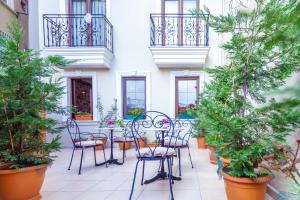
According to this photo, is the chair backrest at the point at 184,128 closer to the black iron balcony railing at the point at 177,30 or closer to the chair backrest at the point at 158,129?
the chair backrest at the point at 158,129

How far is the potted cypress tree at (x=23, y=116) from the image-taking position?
2234mm

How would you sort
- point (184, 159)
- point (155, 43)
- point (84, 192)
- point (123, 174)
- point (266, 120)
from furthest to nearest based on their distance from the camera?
point (155, 43), point (184, 159), point (123, 174), point (84, 192), point (266, 120)

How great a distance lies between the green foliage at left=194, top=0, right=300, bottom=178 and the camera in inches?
77.9

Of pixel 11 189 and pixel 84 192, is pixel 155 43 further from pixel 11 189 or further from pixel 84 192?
pixel 11 189

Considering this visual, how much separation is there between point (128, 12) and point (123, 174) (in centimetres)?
425

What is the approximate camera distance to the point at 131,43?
6.06 metres

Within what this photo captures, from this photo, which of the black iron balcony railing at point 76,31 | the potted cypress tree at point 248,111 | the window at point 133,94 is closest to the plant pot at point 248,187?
the potted cypress tree at point 248,111

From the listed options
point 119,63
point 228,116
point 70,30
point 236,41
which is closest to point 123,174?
point 228,116

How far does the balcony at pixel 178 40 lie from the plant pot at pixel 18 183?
396 cm

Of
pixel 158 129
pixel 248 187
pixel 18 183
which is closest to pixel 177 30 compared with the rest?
pixel 158 129

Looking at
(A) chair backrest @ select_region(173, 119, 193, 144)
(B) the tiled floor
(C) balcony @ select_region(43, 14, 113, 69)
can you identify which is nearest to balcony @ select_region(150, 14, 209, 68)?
(C) balcony @ select_region(43, 14, 113, 69)

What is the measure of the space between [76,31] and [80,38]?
0.70ft

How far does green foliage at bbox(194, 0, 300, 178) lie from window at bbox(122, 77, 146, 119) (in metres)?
3.82

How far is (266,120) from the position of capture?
6.76 feet
